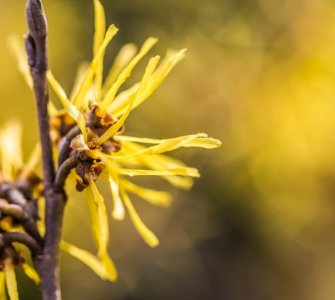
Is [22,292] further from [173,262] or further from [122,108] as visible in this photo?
[122,108]

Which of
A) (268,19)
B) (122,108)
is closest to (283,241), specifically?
(268,19)

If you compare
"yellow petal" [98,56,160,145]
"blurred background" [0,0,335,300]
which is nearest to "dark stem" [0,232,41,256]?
"yellow petal" [98,56,160,145]

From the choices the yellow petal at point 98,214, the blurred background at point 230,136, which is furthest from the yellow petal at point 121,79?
the blurred background at point 230,136

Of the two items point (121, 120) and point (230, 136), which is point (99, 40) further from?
point (230, 136)

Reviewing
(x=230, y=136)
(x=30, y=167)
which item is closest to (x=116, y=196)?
(x=30, y=167)

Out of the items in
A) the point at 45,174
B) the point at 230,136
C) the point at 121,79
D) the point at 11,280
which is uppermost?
the point at 230,136

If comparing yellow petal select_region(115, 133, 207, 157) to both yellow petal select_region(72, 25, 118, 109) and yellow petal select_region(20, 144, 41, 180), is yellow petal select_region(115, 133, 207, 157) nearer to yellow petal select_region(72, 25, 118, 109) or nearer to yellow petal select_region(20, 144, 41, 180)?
yellow petal select_region(72, 25, 118, 109)

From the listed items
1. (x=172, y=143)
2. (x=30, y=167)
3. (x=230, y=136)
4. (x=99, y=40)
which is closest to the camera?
(x=172, y=143)
